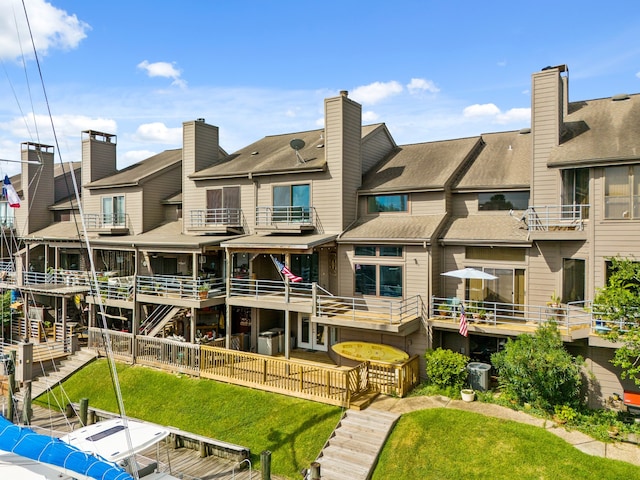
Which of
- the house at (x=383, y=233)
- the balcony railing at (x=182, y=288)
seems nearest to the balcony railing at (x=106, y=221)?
the house at (x=383, y=233)

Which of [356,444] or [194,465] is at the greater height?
[356,444]

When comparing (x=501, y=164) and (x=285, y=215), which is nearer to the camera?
(x=501, y=164)

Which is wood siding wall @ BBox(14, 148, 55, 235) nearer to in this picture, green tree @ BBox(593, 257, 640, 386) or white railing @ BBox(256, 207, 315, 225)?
white railing @ BBox(256, 207, 315, 225)

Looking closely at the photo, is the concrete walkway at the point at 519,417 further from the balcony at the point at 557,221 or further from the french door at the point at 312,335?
the balcony at the point at 557,221

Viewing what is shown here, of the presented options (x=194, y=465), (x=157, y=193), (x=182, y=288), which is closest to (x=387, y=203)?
(x=182, y=288)

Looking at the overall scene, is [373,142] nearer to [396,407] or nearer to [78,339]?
[396,407]

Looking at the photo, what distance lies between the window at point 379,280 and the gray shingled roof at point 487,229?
266 cm

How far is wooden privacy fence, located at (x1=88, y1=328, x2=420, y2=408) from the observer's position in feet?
57.1

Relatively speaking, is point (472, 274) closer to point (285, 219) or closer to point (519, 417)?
point (519, 417)

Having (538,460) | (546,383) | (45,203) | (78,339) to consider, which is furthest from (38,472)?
(45,203)

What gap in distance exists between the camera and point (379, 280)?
2080 centimetres

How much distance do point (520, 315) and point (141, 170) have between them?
25757mm

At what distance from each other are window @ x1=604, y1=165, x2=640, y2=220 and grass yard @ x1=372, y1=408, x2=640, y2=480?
819cm

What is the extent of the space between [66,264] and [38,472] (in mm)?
25976
